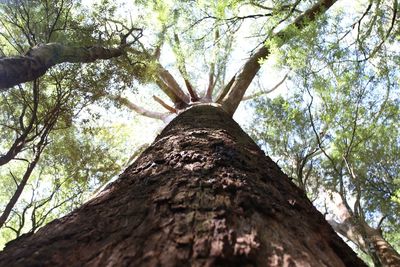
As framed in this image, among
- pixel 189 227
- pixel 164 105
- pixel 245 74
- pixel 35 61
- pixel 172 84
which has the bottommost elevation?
pixel 189 227

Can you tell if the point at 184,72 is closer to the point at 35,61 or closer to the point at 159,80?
the point at 159,80

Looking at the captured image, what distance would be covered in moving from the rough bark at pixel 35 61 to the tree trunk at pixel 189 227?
76.0 inches

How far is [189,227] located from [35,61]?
3.24 metres

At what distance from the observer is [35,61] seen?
391cm

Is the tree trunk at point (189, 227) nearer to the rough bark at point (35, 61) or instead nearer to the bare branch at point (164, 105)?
the rough bark at point (35, 61)

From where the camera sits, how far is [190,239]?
4.14 ft

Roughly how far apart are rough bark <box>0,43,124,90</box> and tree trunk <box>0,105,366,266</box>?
1.93 meters

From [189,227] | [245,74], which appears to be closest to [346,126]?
[245,74]

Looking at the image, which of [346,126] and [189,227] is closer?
[189,227]

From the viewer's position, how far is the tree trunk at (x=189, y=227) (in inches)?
47.3

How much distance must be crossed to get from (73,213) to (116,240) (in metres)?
0.52

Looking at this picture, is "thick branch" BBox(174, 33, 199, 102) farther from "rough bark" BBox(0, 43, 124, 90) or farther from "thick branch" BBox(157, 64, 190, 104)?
"rough bark" BBox(0, 43, 124, 90)

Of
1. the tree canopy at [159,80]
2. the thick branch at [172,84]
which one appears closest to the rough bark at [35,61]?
the tree canopy at [159,80]

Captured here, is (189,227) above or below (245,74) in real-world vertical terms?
below
